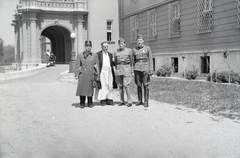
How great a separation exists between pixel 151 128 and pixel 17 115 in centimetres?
337

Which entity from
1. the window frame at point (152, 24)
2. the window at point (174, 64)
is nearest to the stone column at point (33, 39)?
the window frame at point (152, 24)

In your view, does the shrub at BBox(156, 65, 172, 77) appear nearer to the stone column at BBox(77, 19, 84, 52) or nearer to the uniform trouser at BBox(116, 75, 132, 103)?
the uniform trouser at BBox(116, 75, 132, 103)

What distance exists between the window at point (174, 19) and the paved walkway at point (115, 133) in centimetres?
1172

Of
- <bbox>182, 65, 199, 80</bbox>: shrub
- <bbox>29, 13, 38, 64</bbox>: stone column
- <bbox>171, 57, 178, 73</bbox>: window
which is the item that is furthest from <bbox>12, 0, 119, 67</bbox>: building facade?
<bbox>182, 65, 199, 80</bbox>: shrub

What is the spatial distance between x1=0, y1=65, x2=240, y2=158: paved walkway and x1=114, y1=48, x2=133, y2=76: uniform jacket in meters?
1.01

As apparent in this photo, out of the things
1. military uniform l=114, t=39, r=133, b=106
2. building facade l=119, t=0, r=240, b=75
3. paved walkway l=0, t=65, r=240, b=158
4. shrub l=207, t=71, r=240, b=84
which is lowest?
paved walkway l=0, t=65, r=240, b=158

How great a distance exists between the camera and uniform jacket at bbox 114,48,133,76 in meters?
8.48

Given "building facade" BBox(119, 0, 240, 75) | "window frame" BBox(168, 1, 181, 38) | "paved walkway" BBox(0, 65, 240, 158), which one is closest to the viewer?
"paved walkway" BBox(0, 65, 240, 158)

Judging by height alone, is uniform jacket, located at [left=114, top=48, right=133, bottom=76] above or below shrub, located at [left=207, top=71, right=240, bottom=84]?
above

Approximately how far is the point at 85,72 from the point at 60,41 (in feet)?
104

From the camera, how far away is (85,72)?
27.3ft

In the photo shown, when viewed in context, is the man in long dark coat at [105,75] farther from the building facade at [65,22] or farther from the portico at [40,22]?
the portico at [40,22]

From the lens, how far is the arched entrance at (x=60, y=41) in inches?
1378

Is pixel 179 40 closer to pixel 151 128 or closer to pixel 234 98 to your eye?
pixel 234 98
